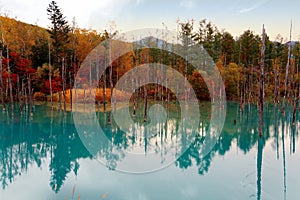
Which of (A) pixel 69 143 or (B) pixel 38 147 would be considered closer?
(B) pixel 38 147

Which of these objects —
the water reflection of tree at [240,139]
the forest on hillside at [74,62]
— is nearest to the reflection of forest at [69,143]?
the water reflection of tree at [240,139]

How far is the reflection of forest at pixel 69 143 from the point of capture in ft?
25.7

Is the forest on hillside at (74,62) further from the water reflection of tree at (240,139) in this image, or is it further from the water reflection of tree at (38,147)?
the water reflection of tree at (38,147)

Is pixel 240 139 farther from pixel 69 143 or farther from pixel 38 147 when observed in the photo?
pixel 38 147

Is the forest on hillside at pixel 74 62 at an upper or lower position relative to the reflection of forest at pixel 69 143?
upper

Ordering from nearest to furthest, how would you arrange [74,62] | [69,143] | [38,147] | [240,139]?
[38,147] < [69,143] < [240,139] < [74,62]

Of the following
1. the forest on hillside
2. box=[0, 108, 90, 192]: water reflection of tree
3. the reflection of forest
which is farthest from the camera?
the forest on hillside

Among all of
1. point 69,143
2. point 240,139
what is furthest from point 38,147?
point 240,139

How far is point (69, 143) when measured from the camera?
33.8ft

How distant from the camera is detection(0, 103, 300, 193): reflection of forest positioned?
7.82 metres

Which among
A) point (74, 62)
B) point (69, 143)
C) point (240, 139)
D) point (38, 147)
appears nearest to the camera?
point (38, 147)

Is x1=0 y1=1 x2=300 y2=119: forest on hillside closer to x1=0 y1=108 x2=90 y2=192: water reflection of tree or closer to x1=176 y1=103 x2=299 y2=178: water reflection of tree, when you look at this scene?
x1=176 y1=103 x2=299 y2=178: water reflection of tree

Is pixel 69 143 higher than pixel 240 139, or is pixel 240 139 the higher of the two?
pixel 240 139

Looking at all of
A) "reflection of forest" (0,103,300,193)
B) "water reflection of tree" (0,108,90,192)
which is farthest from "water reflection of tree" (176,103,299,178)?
"water reflection of tree" (0,108,90,192)
